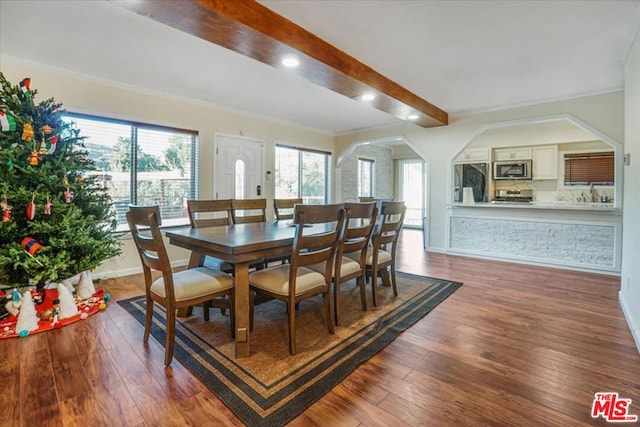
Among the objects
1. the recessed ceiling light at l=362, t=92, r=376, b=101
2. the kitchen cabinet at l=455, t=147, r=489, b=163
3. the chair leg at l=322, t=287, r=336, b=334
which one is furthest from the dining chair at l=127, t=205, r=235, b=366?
the kitchen cabinet at l=455, t=147, r=489, b=163

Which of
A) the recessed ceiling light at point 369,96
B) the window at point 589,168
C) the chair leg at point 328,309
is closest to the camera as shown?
the chair leg at point 328,309

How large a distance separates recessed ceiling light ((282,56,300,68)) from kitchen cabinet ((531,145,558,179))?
5790mm

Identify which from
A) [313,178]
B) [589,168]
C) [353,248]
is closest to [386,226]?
[353,248]

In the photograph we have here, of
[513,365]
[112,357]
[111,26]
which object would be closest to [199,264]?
[112,357]

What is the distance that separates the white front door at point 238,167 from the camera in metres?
4.80

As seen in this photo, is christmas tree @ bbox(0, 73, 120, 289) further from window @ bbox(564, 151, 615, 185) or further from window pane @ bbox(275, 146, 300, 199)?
window @ bbox(564, 151, 615, 185)

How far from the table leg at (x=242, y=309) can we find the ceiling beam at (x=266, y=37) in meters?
1.57

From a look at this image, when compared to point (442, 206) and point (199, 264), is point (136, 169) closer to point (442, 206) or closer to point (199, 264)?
point (199, 264)

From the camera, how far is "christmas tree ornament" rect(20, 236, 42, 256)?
8.14 ft

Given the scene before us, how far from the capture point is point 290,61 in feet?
8.60

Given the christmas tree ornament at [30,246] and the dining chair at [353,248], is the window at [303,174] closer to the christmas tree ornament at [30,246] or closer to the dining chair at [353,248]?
the dining chair at [353,248]

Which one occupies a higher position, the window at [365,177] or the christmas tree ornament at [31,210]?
the window at [365,177]

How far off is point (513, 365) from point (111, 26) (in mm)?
3797

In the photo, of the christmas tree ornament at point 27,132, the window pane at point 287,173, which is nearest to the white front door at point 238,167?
the window pane at point 287,173
